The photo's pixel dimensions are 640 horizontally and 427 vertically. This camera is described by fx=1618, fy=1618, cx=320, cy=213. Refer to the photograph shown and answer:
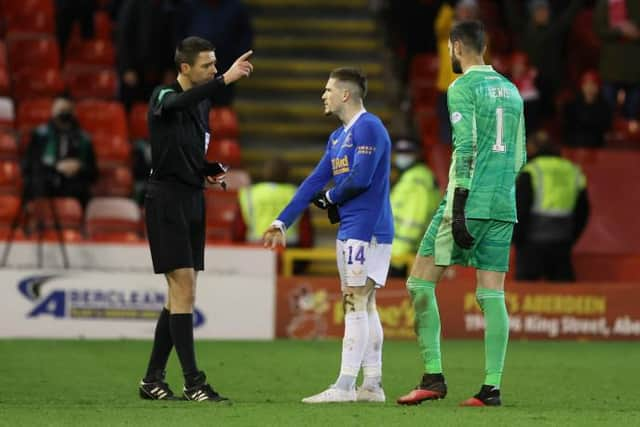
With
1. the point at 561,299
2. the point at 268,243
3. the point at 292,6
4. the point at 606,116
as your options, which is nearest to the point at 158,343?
the point at 268,243

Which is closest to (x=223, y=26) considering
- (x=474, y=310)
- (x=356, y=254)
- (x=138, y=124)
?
(x=138, y=124)

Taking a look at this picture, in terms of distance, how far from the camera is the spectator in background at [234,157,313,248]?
16.3m

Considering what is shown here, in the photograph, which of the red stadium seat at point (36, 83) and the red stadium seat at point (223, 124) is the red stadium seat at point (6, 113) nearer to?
the red stadium seat at point (36, 83)

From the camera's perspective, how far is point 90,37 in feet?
66.4

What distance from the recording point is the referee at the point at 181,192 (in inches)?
375

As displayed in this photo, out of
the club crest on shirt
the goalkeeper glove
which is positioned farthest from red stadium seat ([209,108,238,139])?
the goalkeeper glove

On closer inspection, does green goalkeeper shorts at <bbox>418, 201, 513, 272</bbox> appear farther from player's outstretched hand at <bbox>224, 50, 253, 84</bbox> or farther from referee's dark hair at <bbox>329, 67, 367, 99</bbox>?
player's outstretched hand at <bbox>224, 50, 253, 84</bbox>

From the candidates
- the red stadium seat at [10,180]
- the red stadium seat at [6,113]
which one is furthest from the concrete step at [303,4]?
Answer: the red stadium seat at [10,180]

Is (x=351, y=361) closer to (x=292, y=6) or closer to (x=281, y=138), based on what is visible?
(x=281, y=138)

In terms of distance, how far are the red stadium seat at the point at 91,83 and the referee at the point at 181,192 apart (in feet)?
34.0

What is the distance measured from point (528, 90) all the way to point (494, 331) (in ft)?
33.6

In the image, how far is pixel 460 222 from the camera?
8.91 m

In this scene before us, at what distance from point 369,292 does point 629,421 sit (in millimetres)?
1860

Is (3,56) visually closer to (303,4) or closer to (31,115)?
(31,115)
